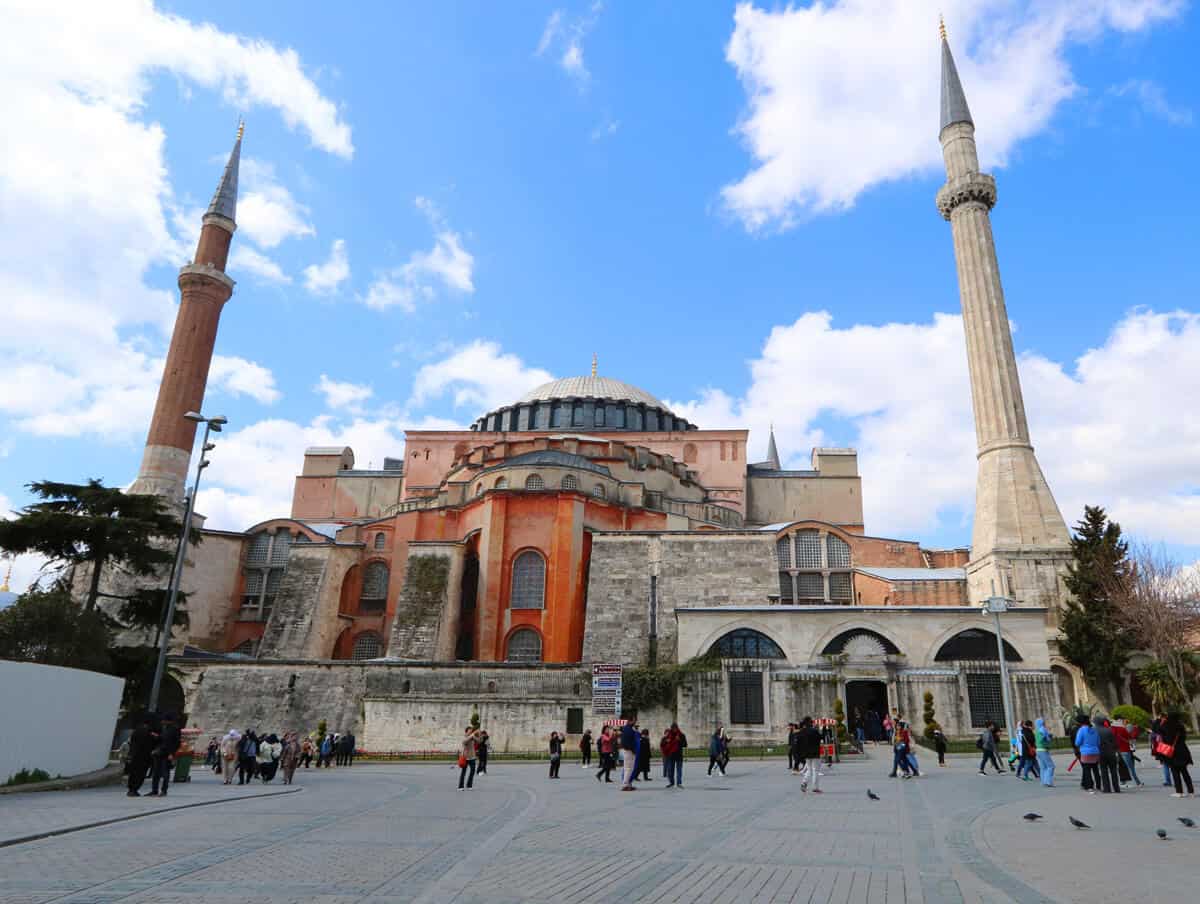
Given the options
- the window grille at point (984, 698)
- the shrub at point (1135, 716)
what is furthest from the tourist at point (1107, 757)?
the window grille at point (984, 698)

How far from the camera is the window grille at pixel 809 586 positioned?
31.3 m

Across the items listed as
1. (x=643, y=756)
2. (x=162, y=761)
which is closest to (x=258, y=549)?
(x=162, y=761)

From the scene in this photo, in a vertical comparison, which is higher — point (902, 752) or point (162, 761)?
point (902, 752)

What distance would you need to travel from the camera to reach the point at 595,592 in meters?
29.3

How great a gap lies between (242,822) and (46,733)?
581cm

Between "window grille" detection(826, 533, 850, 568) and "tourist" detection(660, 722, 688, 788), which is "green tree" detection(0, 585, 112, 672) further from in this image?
"window grille" detection(826, 533, 850, 568)

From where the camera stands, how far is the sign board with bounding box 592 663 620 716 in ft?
57.1

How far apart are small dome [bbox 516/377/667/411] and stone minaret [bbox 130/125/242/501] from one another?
17.1 m

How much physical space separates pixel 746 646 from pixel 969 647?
658 cm

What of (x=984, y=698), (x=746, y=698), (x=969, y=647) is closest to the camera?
(x=984, y=698)

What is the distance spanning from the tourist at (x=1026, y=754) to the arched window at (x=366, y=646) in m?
25.0

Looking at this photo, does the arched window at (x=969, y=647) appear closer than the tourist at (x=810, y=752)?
No

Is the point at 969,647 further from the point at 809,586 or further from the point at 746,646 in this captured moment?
the point at 809,586

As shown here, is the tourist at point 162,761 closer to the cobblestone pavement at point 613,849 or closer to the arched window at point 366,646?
the cobblestone pavement at point 613,849
